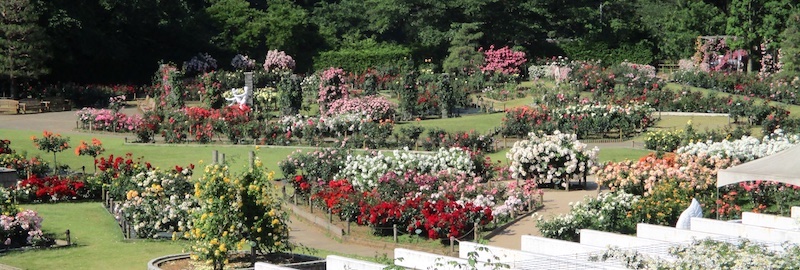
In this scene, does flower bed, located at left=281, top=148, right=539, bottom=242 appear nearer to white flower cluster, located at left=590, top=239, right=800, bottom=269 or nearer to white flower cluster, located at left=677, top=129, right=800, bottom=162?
white flower cluster, located at left=677, top=129, right=800, bottom=162

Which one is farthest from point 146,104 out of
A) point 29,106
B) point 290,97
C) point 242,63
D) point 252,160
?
point 252,160

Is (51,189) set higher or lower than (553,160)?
lower

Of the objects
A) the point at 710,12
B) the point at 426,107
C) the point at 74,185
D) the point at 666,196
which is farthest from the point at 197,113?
the point at 710,12

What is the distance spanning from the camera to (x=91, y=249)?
2417 centimetres

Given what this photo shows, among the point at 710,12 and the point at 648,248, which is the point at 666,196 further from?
the point at 710,12

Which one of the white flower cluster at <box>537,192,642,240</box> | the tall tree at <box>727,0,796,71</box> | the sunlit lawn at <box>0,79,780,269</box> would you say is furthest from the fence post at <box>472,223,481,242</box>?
the tall tree at <box>727,0,796,71</box>

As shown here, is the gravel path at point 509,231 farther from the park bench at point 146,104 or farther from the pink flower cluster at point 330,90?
the park bench at point 146,104

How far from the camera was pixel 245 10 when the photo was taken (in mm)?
70062

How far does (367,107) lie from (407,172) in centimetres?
1555

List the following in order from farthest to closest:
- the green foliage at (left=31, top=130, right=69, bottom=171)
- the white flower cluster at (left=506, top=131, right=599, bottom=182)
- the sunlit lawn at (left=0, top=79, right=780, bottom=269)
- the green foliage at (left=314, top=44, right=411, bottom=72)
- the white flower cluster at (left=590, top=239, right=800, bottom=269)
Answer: the green foliage at (left=314, top=44, right=411, bottom=72)
the green foliage at (left=31, top=130, right=69, bottom=171)
the white flower cluster at (left=506, top=131, right=599, bottom=182)
the sunlit lawn at (left=0, top=79, right=780, bottom=269)
the white flower cluster at (left=590, top=239, right=800, bottom=269)

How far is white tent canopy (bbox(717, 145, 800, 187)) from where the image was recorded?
2342 centimetres

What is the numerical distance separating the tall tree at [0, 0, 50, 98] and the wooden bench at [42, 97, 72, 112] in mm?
1442

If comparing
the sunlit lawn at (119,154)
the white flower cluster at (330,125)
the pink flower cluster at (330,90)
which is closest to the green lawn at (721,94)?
the sunlit lawn at (119,154)

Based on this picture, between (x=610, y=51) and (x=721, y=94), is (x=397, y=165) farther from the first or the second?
(x=610, y=51)
